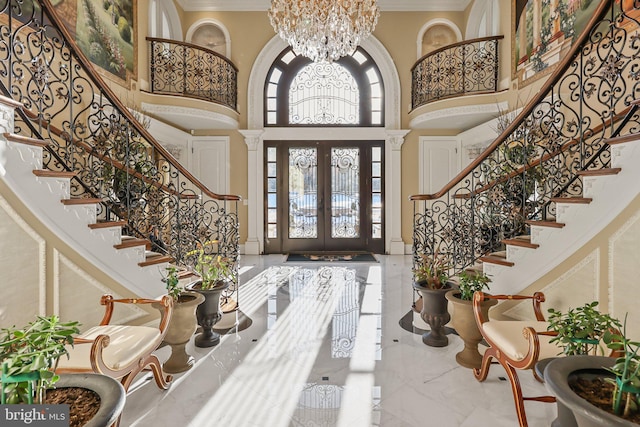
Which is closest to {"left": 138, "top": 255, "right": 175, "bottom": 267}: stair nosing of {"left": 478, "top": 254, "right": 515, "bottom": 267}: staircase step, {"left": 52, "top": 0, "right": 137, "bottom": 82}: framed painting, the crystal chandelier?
the crystal chandelier

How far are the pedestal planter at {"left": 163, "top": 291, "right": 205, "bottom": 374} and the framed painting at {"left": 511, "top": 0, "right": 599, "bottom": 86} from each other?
217 inches

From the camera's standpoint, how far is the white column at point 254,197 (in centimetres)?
753

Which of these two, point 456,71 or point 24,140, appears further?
point 456,71

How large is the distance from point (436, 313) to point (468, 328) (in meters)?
0.38

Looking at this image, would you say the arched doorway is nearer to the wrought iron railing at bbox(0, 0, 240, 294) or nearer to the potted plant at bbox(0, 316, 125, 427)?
the wrought iron railing at bbox(0, 0, 240, 294)

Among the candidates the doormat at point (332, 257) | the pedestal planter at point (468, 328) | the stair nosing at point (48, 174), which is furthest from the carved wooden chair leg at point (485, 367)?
the doormat at point (332, 257)

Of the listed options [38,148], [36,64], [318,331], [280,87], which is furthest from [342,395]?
[280,87]

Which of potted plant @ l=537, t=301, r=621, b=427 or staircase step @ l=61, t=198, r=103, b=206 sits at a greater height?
staircase step @ l=61, t=198, r=103, b=206

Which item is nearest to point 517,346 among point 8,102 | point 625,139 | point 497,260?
point 497,260

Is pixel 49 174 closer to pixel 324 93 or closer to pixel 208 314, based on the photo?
pixel 208 314

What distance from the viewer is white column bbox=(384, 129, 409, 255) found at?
7.52m

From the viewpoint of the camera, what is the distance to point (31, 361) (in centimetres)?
113

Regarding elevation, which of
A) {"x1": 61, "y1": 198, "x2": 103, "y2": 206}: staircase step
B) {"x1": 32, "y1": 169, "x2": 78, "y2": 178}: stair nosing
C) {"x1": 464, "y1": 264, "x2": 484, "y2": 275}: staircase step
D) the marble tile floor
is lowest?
the marble tile floor

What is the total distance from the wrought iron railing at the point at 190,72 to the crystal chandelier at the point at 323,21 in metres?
3.12
